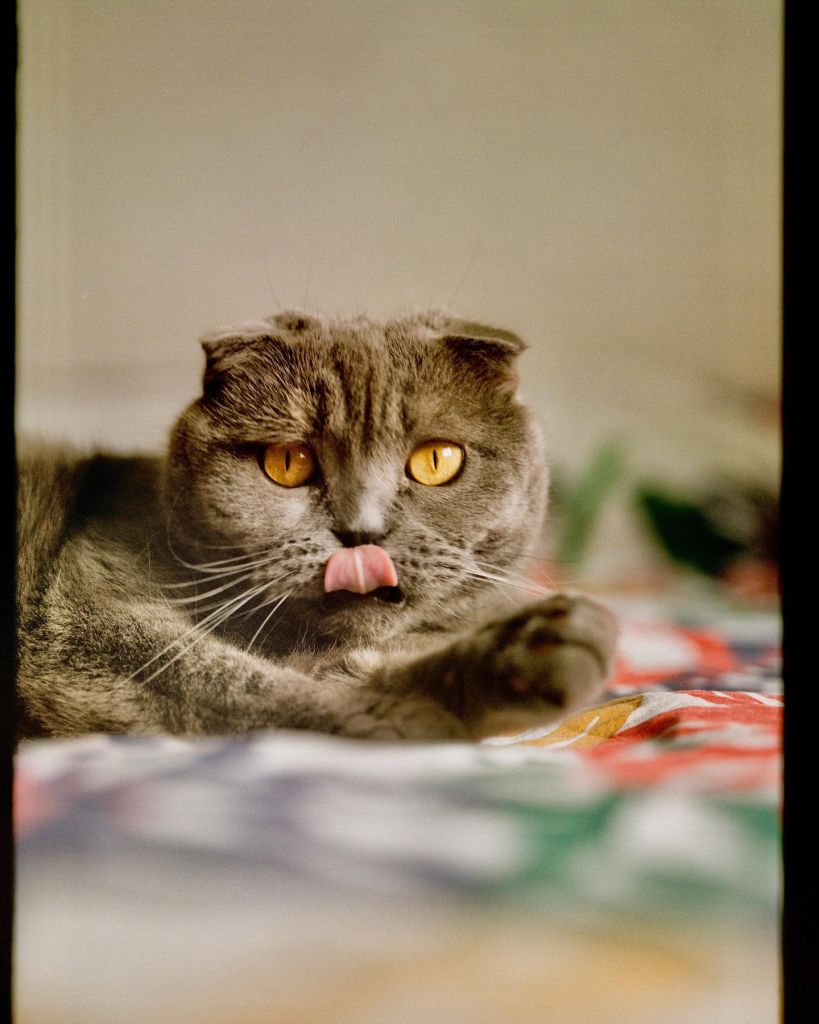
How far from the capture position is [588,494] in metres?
1.23

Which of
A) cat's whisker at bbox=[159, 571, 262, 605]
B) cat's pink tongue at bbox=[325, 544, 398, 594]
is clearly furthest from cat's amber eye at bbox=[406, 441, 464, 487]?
cat's whisker at bbox=[159, 571, 262, 605]

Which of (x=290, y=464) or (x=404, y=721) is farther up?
(x=290, y=464)

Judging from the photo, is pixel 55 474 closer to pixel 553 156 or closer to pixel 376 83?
pixel 376 83

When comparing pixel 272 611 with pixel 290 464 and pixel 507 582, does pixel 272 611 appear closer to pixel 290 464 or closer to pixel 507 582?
pixel 290 464

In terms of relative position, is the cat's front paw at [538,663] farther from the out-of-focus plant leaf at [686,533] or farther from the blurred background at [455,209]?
the out-of-focus plant leaf at [686,533]

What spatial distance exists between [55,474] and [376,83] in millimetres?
590

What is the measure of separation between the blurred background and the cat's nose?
0.33m

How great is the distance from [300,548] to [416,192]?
0.48 m

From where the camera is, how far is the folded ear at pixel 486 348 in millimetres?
983

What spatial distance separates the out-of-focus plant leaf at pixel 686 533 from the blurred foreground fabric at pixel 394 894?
0.48m

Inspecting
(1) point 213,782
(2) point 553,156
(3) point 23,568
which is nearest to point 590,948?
(1) point 213,782

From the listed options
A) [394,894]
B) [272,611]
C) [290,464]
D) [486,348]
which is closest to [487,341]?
[486,348]

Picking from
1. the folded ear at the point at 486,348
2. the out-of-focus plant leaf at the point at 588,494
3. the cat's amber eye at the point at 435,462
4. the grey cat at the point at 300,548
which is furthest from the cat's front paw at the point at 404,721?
the out-of-focus plant leaf at the point at 588,494

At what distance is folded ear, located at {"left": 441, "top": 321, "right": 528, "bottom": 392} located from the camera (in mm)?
983
